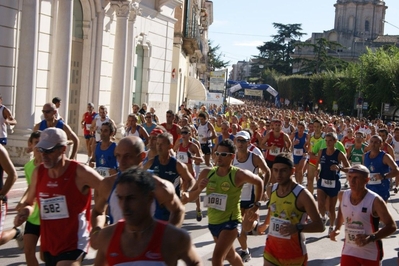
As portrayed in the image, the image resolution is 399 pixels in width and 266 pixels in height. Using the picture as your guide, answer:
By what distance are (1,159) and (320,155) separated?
6.66m

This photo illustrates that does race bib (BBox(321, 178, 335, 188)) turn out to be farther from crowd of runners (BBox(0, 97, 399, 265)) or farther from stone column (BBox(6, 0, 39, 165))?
stone column (BBox(6, 0, 39, 165))

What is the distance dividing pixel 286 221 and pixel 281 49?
10728 centimetres

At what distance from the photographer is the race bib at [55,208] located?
534cm

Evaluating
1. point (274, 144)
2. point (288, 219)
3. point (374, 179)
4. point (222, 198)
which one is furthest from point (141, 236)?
point (274, 144)

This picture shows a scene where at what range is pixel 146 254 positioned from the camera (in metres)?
3.41

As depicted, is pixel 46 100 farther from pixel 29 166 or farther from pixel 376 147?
pixel 29 166

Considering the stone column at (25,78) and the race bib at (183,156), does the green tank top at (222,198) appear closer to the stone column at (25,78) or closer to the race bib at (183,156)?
the race bib at (183,156)

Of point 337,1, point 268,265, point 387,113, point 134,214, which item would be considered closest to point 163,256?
point 134,214

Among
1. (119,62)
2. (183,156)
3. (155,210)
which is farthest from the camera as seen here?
(119,62)

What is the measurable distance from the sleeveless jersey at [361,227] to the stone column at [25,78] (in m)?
11.2

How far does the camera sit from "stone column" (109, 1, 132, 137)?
2245cm

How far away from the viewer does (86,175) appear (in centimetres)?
540

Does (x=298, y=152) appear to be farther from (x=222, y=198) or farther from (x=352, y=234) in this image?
(x=352, y=234)

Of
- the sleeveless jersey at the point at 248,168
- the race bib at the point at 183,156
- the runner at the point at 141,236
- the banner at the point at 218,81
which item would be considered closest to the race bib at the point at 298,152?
the race bib at the point at 183,156
